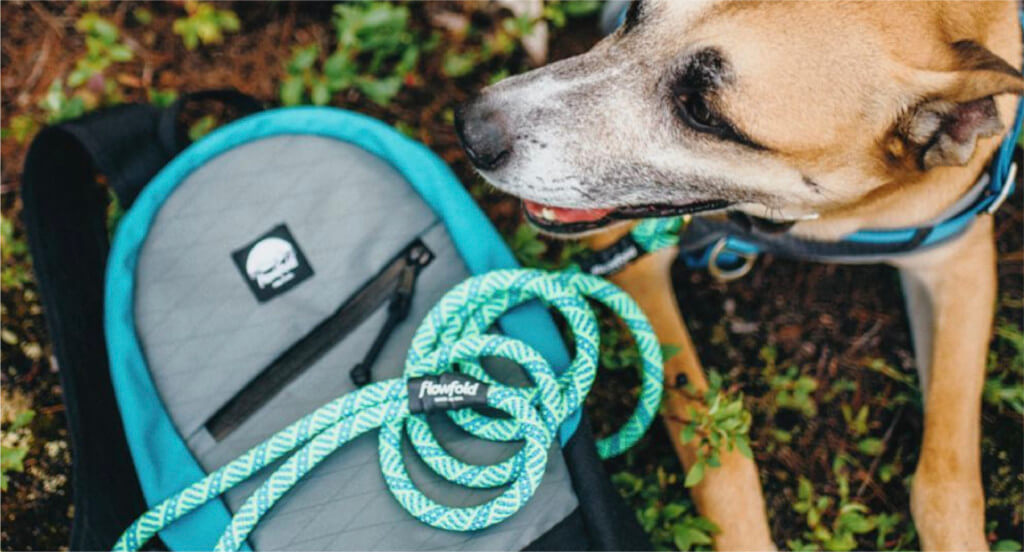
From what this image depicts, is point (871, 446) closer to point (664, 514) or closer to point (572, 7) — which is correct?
point (664, 514)

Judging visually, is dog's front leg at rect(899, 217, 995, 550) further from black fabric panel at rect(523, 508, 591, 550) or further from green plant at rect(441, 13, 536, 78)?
green plant at rect(441, 13, 536, 78)

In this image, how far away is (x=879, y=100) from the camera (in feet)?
6.38

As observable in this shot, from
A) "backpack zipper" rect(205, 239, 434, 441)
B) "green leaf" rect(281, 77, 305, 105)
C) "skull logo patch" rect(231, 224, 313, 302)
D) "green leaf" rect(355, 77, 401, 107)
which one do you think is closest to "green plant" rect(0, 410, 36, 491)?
"backpack zipper" rect(205, 239, 434, 441)

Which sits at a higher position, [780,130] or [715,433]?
[780,130]

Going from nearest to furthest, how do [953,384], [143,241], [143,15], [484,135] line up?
1. [484,135]
2. [143,241]
3. [953,384]
4. [143,15]

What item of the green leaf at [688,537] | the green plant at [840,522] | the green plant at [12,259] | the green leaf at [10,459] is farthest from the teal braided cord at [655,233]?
the green plant at [12,259]

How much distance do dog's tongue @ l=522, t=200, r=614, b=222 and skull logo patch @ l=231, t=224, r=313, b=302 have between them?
2.26 feet

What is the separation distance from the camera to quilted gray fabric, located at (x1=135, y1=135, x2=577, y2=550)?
196 cm

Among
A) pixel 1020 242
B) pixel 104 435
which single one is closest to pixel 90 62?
pixel 104 435

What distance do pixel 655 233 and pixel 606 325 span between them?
548mm

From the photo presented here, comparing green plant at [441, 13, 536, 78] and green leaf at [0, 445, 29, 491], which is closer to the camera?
green leaf at [0, 445, 29, 491]

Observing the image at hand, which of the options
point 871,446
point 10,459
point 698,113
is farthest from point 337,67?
point 871,446

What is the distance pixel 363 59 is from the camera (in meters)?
3.35

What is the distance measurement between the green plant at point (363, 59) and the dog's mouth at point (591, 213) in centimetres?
107
